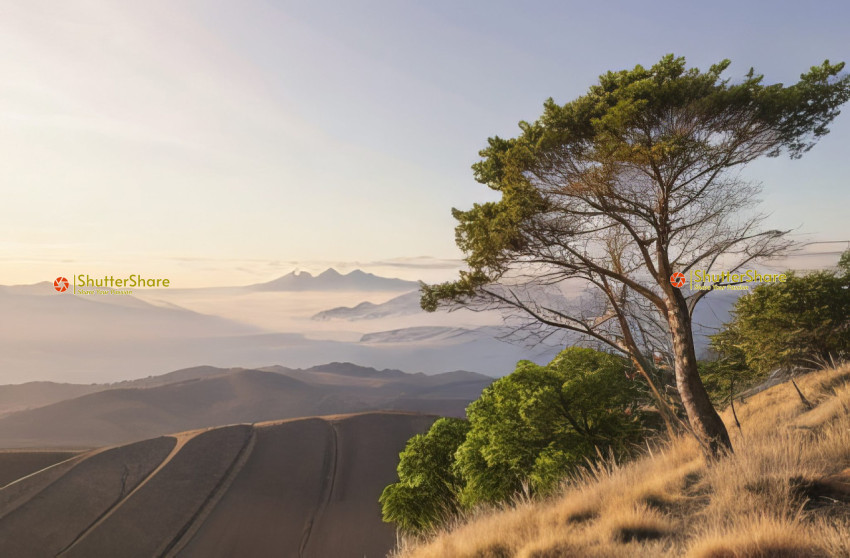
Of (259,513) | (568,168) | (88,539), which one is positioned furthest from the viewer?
(259,513)

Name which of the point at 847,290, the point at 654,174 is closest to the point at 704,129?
the point at 654,174

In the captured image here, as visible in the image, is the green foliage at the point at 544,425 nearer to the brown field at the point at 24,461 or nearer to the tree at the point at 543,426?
the tree at the point at 543,426

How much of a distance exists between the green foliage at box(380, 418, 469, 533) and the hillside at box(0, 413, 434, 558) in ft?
117

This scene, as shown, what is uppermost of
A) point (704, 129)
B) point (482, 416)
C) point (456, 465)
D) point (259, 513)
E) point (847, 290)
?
point (704, 129)

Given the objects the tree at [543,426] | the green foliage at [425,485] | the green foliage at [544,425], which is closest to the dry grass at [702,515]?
the green foliage at [544,425]

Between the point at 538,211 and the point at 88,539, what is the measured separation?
61105 mm

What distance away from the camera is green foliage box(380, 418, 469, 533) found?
2378cm

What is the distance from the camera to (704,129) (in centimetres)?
1191

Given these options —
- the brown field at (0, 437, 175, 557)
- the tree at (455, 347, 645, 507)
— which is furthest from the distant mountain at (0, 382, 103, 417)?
the tree at (455, 347, 645, 507)

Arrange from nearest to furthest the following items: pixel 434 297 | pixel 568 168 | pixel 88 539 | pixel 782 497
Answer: pixel 782 497 → pixel 568 168 → pixel 434 297 → pixel 88 539

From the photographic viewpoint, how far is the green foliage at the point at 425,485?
23.8m

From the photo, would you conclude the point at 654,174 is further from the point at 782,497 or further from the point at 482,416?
the point at 482,416

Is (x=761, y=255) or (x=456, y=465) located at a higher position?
(x=761, y=255)
